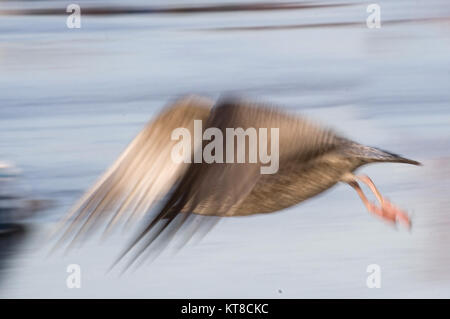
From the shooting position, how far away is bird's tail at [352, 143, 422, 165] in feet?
3.84

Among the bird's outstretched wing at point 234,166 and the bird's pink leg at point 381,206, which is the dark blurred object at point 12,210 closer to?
the bird's outstretched wing at point 234,166

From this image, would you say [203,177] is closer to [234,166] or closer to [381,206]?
[234,166]

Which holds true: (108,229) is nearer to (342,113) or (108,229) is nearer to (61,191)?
(61,191)

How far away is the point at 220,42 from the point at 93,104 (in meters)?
0.27

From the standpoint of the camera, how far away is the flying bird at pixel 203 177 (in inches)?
44.6

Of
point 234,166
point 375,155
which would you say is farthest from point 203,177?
point 375,155

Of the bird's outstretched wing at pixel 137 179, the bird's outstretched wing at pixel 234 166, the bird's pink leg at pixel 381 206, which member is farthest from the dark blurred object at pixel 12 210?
the bird's pink leg at pixel 381 206

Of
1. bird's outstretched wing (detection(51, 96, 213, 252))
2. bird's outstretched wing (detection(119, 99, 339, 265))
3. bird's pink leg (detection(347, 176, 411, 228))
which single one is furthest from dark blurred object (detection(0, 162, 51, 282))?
bird's pink leg (detection(347, 176, 411, 228))

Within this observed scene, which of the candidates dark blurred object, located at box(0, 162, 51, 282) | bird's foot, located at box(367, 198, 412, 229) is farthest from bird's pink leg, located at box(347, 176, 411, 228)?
dark blurred object, located at box(0, 162, 51, 282)

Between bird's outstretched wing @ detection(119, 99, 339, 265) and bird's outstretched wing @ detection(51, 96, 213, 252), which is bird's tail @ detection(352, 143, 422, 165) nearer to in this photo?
bird's outstretched wing @ detection(119, 99, 339, 265)

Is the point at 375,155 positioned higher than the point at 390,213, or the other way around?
the point at 375,155

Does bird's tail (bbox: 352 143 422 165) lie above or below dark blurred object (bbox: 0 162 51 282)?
above

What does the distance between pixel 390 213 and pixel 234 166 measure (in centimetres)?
32

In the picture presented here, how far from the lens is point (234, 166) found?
44.9 inches
